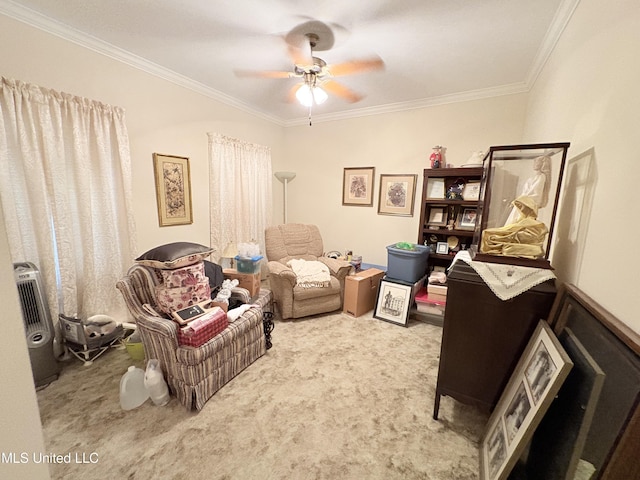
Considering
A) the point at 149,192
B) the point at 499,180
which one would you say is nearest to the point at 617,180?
the point at 499,180

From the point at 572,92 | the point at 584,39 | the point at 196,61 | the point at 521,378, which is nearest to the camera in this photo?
the point at 521,378

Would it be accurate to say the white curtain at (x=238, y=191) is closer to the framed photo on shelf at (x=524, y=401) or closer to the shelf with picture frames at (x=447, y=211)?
the shelf with picture frames at (x=447, y=211)

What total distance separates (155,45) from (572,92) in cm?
300

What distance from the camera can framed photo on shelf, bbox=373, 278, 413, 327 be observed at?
2.79m

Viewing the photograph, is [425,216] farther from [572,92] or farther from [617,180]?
[617,180]

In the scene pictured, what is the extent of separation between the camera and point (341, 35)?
1893 millimetres

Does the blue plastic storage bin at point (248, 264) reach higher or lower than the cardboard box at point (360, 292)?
higher

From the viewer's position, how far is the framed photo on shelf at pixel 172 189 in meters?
2.61

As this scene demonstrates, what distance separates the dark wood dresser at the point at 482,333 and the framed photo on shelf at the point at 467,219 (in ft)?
5.59

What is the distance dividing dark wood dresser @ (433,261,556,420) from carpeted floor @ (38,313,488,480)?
35 centimetres

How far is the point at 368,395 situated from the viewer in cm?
180

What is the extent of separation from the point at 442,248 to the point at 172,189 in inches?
122

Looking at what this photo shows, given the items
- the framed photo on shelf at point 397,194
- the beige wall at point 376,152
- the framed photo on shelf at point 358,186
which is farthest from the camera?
the framed photo on shelf at point 358,186

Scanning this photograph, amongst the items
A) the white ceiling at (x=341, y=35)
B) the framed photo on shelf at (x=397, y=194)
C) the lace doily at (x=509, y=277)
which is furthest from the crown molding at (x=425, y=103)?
the lace doily at (x=509, y=277)
